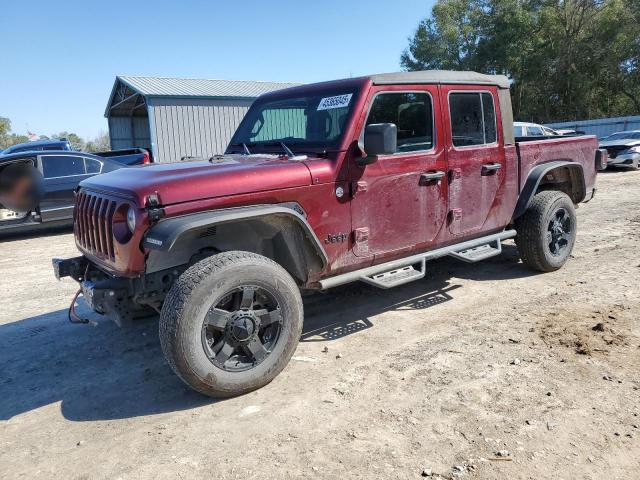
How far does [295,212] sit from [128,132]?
25556mm

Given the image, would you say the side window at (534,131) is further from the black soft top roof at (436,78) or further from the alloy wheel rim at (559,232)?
the black soft top roof at (436,78)

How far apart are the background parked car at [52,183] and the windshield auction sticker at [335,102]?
677cm

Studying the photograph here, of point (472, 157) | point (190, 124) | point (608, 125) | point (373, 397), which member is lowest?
point (373, 397)

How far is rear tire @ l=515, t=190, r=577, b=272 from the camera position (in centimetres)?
526

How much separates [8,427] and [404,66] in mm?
38999

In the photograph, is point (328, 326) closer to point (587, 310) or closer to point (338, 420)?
point (338, 420)

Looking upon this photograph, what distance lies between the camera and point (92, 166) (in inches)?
385

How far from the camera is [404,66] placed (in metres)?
38.5

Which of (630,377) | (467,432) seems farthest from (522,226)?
(467,432)

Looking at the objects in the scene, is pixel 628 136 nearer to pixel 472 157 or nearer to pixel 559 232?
pixel 559 232

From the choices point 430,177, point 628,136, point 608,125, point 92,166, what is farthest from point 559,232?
point 608,125

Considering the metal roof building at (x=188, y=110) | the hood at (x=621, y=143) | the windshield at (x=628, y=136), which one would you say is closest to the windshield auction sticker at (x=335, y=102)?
the metal roof building at (x=188, y=110)

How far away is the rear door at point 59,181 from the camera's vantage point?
30.1ft

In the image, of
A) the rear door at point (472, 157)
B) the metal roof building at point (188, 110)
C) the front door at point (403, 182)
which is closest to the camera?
the front door at point (403, 182)
